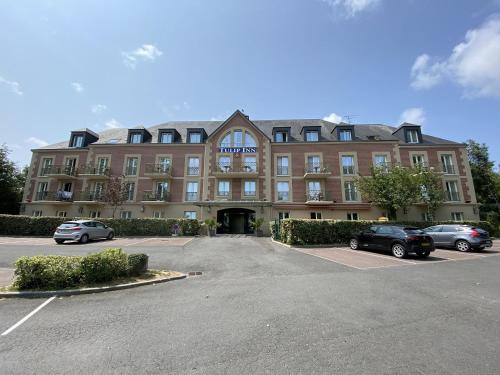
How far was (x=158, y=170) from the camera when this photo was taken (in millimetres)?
25328

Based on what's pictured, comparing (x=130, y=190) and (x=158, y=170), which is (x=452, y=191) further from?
(x=130, y=190)

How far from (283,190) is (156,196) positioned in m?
13.7

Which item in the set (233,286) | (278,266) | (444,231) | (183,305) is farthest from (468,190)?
(183,305)

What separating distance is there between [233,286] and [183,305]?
5.38ft

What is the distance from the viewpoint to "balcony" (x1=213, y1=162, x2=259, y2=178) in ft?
79.9

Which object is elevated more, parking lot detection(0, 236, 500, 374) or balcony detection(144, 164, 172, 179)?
balcony detection(144, 164, 172, 179)

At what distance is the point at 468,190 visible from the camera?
930 inches

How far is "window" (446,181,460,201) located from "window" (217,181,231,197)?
74.3 ft

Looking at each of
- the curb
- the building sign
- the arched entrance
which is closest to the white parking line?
the curb

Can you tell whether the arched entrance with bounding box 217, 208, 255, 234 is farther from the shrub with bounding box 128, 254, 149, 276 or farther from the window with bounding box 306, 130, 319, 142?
the shrub with bounding box 128, 254, 149, 276

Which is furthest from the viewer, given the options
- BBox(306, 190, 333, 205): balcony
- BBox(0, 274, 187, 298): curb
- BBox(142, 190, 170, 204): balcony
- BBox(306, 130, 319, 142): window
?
BBox(306, 130, 319, 142): window

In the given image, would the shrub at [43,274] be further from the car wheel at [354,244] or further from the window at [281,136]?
the window at [281,136]

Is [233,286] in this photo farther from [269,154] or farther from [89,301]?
[269,154]

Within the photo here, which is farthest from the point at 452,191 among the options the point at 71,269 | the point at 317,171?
the point at 71,269
